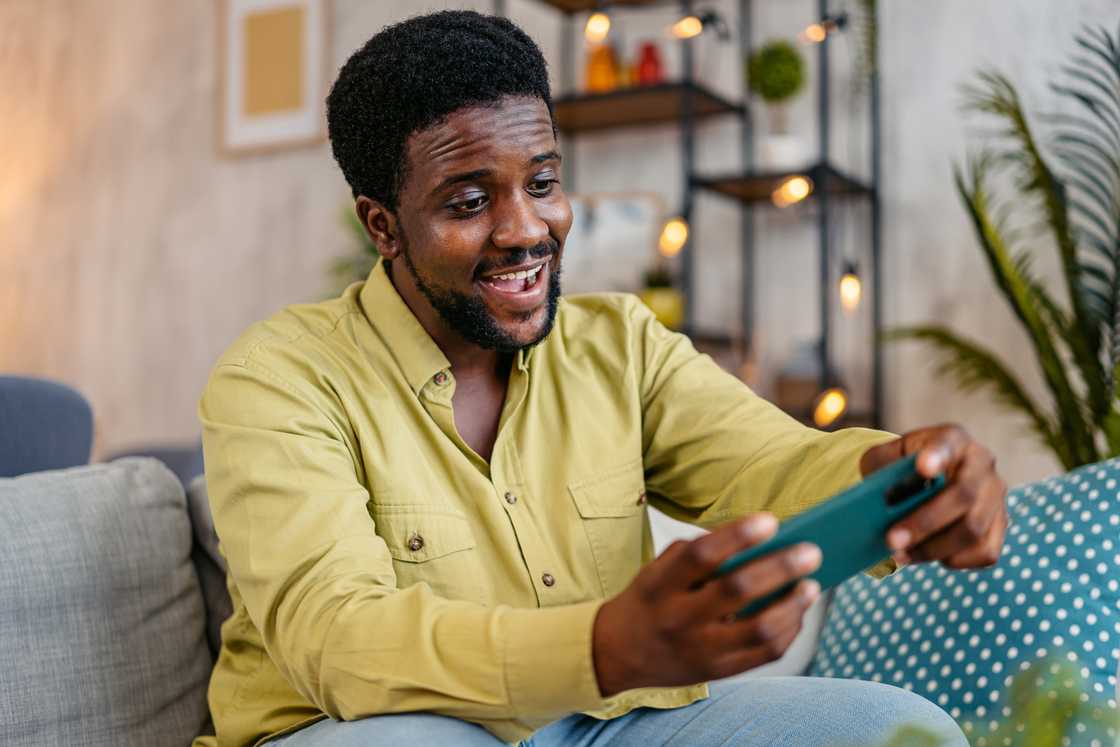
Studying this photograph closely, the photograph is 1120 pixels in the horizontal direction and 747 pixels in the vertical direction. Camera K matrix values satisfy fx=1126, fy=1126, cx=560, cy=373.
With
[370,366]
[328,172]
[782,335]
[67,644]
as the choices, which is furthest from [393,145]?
[328,172]

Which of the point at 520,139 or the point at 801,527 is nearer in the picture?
the point at 801,527

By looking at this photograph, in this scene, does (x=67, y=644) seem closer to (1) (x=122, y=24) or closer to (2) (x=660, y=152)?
(2) (x=660, y=152)

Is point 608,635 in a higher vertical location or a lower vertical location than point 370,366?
lower

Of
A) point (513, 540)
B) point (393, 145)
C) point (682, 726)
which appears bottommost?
point (682, 726)

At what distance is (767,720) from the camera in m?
1.12

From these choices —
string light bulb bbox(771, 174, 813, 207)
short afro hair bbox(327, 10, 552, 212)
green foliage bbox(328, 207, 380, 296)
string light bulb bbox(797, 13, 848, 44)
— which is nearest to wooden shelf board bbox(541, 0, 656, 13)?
string light bulb bbox(797, 13, 848, 44)

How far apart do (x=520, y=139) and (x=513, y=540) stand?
0.42m

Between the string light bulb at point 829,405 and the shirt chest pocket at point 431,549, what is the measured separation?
72.4 inches

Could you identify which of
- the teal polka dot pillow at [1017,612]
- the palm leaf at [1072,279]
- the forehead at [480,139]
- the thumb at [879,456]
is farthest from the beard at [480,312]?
the palm leaf at [1072,279]

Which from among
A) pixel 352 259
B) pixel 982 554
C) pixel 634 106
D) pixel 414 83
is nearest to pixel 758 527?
pixel 982 554

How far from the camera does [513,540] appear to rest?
3.87 ft

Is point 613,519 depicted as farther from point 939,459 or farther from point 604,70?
point 604,70

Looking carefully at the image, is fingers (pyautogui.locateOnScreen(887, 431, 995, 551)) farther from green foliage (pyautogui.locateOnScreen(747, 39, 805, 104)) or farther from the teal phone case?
green foliage (pyautogui.locateOnScreen(747, 39, 805, 104))

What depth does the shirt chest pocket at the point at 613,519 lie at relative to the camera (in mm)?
1235
